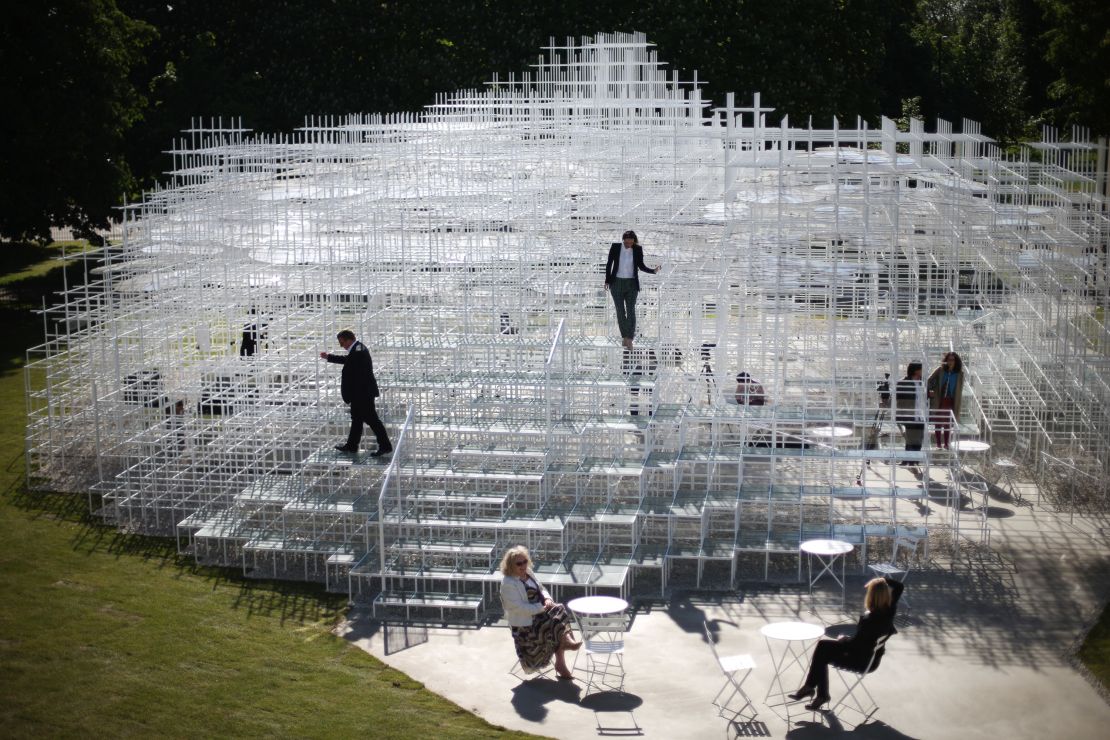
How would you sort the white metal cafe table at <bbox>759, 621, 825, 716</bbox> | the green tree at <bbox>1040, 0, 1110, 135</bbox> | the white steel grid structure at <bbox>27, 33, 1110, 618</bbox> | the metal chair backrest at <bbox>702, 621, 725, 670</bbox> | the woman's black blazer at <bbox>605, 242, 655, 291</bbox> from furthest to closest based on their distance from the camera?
1. the green tree at <bbox>1040, 0, 1110, 135</bbox>
2. the woman's black blazer at <bbox>605, 242, 655, 291</bbox>
3. the white steel grid structure at <bbox>27, 33, 1110, 618</bbox>
4. the metal chair backrest at <bbox>702, 621, 725, 670</bbox>
5. the white metal cafe table at <bbox>759, 621, 825, 716</bbox>

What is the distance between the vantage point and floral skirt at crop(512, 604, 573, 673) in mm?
13094

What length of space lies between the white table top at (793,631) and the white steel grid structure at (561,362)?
8.40 ft

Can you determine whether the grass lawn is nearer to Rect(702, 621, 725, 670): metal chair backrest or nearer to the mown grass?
Rect(702, 621, 725, 670): metal chair backrest

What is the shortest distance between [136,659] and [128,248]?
10.8 meters

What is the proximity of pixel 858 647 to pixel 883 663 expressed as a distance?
121cm

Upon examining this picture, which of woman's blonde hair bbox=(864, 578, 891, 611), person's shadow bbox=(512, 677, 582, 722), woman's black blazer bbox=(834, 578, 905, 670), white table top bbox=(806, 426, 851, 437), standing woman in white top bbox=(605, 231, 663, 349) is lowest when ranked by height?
person's shadow bbox=(512, 677, 582, 722)

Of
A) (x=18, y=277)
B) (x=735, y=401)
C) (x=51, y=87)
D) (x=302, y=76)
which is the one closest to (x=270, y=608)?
(x=735, y=401)

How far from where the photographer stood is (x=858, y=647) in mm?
12328

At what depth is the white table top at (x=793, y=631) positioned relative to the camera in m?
12.4

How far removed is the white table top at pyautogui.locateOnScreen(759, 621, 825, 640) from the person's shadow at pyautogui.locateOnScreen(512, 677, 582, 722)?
1.83m

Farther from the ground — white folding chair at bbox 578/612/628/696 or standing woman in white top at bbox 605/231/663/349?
standing woman in white top at bbox 605/231/663/349

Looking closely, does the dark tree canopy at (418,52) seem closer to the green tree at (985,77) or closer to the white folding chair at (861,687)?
the green tree at (985,77)

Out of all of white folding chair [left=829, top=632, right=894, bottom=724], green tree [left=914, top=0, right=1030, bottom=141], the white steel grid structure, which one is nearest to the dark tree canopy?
green tree [left=914, top=0, right=1030, bottom=141]

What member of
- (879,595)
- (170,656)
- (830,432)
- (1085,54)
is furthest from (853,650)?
(1085,54)
